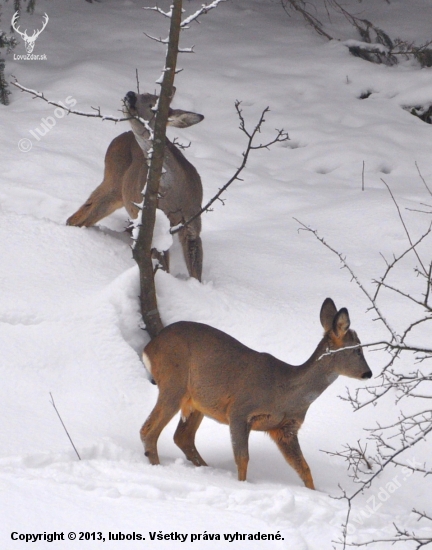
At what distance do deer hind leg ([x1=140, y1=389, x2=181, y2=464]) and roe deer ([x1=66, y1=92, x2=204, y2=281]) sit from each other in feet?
7.50

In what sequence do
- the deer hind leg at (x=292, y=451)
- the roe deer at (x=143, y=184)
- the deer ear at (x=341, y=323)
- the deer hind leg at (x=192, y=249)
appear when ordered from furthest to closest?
the deer hind leg at (x=192, y=249) → the roe deer at (x=143, y=184) → the deer ear at (x=341, y=323) → the deer hind leg at (x=292, y=451)

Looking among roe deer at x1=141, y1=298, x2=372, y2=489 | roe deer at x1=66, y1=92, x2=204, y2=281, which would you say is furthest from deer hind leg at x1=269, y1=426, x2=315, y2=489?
roe deer at x1=66, y1=92, x2=204, y2=281

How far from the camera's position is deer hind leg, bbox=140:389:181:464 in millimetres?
5188

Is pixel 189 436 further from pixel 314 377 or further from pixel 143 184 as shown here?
pixel 143 184

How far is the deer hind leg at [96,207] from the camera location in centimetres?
790

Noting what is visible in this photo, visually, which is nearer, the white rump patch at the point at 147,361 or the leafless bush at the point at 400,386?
the leafless bush at the point at 400,386

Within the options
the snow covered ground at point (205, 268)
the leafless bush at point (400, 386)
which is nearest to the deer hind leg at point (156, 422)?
the snow covered ground at point (205, 268)

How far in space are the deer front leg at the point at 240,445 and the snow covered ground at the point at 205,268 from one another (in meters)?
0.13

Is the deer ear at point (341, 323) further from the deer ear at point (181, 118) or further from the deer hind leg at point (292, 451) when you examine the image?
the deer ear at point (181, 118)

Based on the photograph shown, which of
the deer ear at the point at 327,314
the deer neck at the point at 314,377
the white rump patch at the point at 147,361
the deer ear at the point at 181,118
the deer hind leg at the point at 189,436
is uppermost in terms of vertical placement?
the deer ear at the point at 181,118

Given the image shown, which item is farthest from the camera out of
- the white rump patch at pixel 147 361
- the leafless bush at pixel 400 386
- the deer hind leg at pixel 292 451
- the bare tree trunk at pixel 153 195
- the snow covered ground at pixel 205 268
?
the bare tree trunk at pixel 153 195

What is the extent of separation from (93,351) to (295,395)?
1500mm

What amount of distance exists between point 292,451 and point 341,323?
882 millimetres

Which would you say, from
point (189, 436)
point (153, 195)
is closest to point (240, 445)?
point (189, 436)
